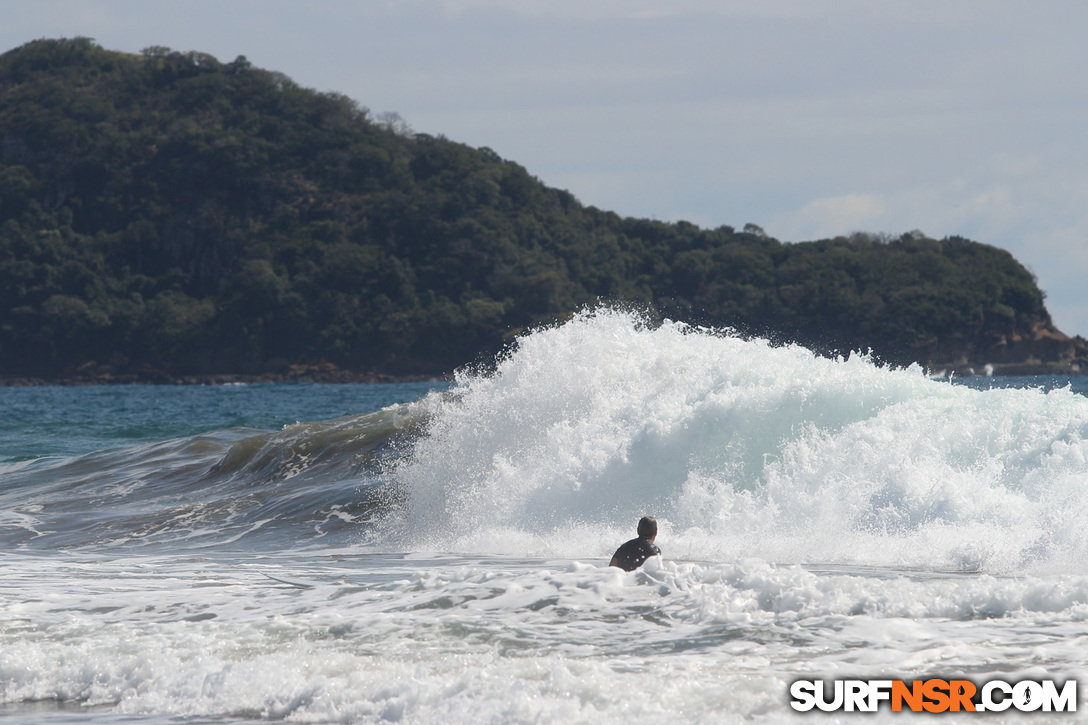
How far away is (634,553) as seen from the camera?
974cm

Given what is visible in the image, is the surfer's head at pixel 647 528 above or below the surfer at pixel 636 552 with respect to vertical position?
above

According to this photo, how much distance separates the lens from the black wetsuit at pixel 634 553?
9.67 metres

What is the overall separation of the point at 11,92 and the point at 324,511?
134939mm

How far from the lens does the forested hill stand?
104 m

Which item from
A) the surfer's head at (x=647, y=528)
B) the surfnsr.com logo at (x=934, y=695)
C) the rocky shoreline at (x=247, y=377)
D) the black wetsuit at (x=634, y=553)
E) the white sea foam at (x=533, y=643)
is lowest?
the surfnsr.com logo at (x=934, y=695)

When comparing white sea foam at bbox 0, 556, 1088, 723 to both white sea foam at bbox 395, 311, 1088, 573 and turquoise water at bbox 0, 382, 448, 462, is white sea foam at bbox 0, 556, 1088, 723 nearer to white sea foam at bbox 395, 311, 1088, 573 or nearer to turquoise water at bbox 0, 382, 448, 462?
white sea foam at bbox 395, 311, 1088, 573

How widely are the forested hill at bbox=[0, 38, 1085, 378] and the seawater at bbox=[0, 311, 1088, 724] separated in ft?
278

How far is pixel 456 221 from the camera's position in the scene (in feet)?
368

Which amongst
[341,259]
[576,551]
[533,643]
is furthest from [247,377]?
[533,643]

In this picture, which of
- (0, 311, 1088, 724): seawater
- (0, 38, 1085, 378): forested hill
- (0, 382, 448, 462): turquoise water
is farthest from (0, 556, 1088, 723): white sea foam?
(0, 38, 1085, 378): forested hill

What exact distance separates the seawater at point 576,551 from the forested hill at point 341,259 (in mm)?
84610

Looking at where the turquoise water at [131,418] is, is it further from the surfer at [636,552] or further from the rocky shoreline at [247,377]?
the rocky shoreline at [247,377]

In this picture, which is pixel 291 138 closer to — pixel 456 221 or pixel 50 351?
pixel 456 221

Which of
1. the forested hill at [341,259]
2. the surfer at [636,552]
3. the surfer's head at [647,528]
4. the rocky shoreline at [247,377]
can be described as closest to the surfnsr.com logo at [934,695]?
the surfer at [636,552]
